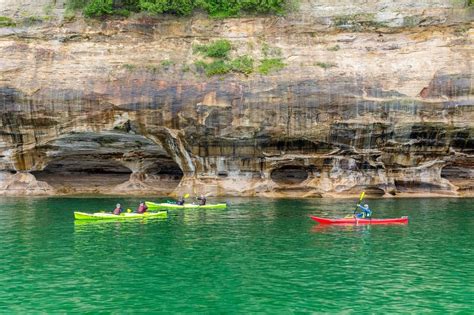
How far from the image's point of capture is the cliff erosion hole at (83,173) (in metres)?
40.6

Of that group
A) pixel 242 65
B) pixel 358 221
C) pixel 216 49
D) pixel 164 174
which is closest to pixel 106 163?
pixel 164 174

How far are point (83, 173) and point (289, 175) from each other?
16860 mm

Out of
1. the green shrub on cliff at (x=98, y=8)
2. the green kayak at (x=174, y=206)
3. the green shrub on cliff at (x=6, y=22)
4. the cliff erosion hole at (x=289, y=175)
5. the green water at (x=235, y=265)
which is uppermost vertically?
the green shrub on cliff at (x=98, y=8)

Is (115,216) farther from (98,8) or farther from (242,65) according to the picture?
(98,8)

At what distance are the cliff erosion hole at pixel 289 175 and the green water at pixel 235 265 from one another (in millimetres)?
13172

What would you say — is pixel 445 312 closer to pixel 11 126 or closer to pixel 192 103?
pixel 192 103

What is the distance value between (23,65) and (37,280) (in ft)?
79.9

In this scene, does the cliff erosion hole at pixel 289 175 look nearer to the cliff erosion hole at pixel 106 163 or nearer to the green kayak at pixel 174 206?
the cliff erosion hole at pixel 106 163

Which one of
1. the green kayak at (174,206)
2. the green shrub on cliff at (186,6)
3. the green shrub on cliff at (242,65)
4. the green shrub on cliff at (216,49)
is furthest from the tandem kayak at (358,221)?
the green shrub on cliff at (186,6)

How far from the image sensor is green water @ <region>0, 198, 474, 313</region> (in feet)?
40.4

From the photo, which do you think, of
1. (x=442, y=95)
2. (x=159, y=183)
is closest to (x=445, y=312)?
(x=442, y=95)

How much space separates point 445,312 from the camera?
1163cm

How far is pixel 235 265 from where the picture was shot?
619 inches

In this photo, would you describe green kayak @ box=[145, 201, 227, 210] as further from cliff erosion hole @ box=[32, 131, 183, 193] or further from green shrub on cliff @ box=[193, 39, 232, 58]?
green shrub on cliff @ box=[193, 39, 232, 58]
